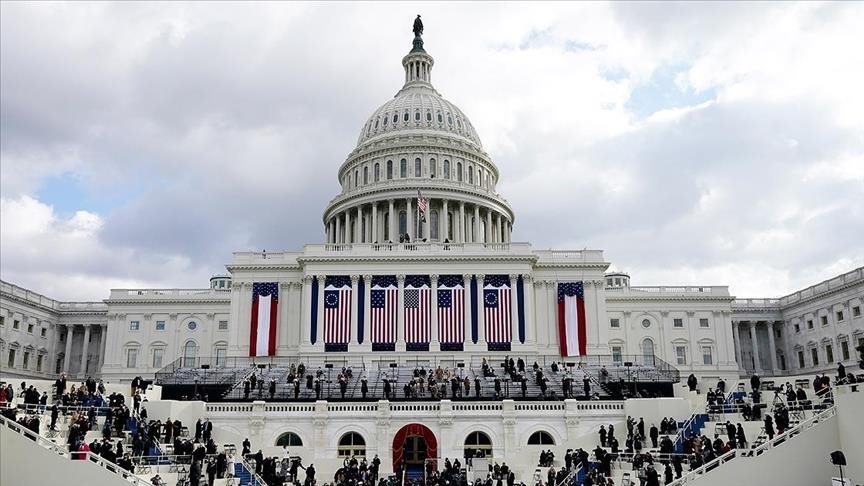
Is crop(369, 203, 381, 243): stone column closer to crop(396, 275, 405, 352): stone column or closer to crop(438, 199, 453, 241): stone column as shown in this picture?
crop(438, 199, 453, 241): stone column

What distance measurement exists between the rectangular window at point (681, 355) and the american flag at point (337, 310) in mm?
42611

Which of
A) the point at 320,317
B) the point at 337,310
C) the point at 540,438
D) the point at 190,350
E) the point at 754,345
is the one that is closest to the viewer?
the point at 540,438

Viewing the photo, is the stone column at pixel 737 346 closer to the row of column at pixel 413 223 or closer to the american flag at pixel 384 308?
the row of column at pixel 413 223

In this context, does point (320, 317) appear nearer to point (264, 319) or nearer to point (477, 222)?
point (264, 319)

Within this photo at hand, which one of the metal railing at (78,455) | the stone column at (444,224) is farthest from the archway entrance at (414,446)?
the stone column at (444,224)

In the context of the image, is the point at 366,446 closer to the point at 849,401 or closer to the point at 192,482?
the point at 192,482

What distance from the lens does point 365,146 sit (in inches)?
4171

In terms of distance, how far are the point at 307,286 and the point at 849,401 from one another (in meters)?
50.9

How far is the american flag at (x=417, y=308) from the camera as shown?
7219 cm

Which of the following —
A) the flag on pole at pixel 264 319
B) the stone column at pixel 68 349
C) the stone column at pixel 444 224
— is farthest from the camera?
the stone column at pixel 68 349

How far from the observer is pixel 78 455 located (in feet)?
96.0

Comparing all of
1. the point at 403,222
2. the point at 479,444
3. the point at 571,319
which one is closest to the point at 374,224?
the point at 403,222

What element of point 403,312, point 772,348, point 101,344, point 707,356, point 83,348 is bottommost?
point 707,356

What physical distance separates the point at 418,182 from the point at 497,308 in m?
27.9
